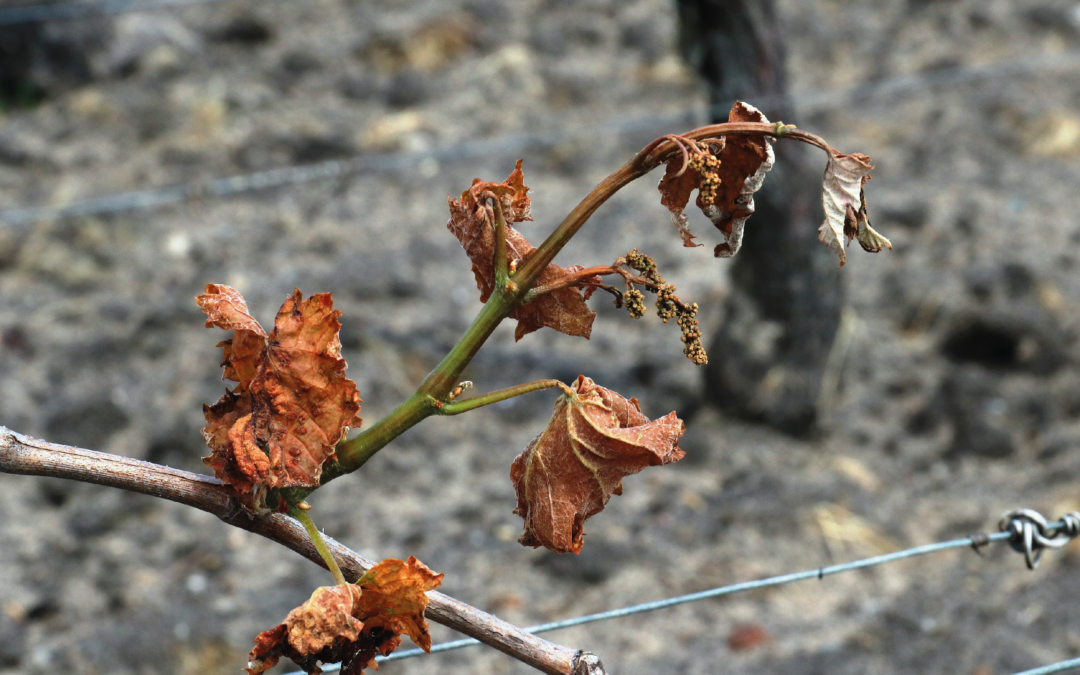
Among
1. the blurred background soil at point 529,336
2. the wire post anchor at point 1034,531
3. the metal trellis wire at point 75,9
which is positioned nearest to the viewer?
the wire post anchor at point 1034,531

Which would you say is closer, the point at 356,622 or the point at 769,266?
the point at 356,622

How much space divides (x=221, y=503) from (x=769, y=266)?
190 centimetres

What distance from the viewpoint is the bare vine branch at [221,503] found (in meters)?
0.65

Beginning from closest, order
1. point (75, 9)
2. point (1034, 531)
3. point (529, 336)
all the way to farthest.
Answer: point (1034, 531)
point (529, 336)
point (75, 9)

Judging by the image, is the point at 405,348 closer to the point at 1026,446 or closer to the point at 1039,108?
the point at 1026,446

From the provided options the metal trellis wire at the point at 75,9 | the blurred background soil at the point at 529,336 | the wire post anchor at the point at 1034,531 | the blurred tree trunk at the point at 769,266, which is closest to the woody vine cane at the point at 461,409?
the wire post anchor at the point at 1034,531

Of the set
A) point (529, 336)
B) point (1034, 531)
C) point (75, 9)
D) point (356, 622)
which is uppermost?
point (75, 9)

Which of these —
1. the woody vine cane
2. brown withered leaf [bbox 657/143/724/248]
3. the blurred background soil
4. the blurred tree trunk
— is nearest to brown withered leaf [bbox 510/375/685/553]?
the woody vine cane

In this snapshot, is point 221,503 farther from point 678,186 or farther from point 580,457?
point 678,186

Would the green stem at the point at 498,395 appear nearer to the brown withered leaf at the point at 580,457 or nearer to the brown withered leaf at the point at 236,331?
the brown withered leaf at the point at 580,457

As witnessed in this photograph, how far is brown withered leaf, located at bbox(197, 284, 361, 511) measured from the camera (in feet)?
2.05

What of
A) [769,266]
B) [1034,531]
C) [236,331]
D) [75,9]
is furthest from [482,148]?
[236,331]

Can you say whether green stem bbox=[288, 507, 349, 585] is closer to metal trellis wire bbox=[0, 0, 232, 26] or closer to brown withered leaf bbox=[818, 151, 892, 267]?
brown withered leaf bbox=[818, 151, 892, 267]

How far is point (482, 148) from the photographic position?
2.96 meters
